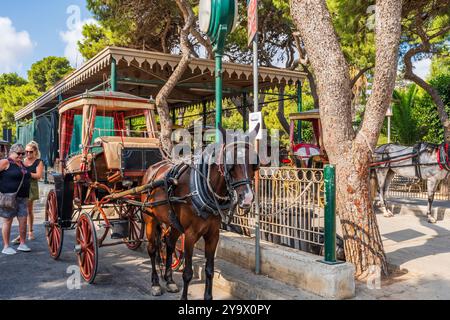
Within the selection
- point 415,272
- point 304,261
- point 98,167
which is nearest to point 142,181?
point 98,167

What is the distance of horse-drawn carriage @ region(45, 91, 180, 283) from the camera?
18.2ft

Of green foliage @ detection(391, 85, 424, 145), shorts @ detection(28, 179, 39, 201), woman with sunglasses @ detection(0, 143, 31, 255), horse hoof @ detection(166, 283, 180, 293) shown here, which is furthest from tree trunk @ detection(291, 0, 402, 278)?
green foliage @ detection(391, 85, 424, 145)

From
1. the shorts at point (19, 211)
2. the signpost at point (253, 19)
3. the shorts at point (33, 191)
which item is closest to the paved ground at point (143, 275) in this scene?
the shorts at point (19, 211)

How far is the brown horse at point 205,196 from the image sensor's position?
3873 mm

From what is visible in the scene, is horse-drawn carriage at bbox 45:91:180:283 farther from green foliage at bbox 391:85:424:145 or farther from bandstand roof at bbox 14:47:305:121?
green foliage at bbox 391:85:424:145

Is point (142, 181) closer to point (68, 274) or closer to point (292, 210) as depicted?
point (68, 274)

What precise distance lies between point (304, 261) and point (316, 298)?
437mm

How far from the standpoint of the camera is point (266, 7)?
55.6ft

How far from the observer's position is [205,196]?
419 centimetres

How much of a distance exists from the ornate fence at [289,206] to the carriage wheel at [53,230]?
9.78ft

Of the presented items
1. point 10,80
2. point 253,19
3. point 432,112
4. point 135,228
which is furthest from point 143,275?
point 10,80

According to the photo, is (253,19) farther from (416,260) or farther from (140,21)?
(140,21)

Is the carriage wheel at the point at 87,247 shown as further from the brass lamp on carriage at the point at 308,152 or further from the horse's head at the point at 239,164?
the brass lamp on carriage at the point at 308,152

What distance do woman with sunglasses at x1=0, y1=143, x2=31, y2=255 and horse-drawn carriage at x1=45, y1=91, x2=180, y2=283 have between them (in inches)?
22.7
